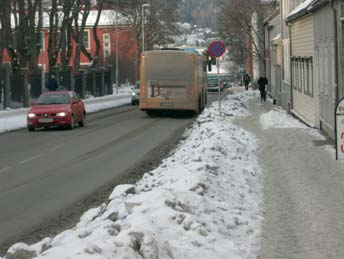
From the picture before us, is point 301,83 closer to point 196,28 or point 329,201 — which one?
point 329,201

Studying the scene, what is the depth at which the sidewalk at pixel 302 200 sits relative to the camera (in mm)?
7816

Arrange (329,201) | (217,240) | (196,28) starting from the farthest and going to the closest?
(196,28) < (329,201) < (217,240)

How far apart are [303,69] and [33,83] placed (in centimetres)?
2254

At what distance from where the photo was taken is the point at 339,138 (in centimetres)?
958

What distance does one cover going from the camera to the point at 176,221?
8227 mm

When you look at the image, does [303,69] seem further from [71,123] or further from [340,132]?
[340,132]

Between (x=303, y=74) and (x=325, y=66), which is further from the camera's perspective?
(x=303, y=74)

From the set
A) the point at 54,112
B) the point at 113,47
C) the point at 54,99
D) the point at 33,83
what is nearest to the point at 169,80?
the point at 54,99

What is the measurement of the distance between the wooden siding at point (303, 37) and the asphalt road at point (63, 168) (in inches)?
207

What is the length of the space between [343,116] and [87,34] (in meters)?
99.4

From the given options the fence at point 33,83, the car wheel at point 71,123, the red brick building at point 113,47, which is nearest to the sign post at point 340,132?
the car wheel at point 71,123

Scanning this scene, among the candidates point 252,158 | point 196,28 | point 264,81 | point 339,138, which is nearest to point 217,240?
point 339,138

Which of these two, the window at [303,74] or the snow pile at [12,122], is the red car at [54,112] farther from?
the window at [303,74]

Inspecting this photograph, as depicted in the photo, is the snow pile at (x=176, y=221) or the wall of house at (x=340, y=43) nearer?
the snow pile at (x=176, y=221)
